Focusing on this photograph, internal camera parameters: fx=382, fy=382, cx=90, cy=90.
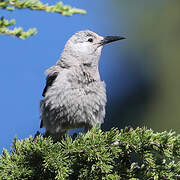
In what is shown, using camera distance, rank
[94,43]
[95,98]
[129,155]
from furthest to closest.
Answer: [94,43] → [95,98] → [129,155]

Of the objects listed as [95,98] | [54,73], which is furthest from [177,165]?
[54,73]

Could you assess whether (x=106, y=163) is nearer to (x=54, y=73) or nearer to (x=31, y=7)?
(x=31, y=7)

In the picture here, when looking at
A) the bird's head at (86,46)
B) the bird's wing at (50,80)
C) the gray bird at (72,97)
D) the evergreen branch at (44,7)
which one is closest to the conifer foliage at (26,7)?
the evergreen branch at (44,7)

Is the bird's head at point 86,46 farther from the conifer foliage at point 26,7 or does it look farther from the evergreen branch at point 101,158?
the conifer foliage at point 26,7

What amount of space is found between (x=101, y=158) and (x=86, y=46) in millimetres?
2528

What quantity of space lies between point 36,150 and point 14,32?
108cm

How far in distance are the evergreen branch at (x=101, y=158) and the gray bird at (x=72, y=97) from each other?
1328 mm

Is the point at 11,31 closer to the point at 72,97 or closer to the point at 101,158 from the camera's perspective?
the point at 101,158

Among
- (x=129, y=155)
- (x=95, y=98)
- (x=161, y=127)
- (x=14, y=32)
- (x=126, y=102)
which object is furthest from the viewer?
(x=126, y=102)

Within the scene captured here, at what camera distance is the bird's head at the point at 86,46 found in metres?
4.51

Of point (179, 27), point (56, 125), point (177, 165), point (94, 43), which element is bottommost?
point (177, 165)

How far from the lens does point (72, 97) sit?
393 centimetres

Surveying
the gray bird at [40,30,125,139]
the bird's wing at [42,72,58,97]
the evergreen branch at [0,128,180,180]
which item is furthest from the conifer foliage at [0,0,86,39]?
the bird's wing at [42,72,58,97]

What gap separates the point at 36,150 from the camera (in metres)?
2.58
